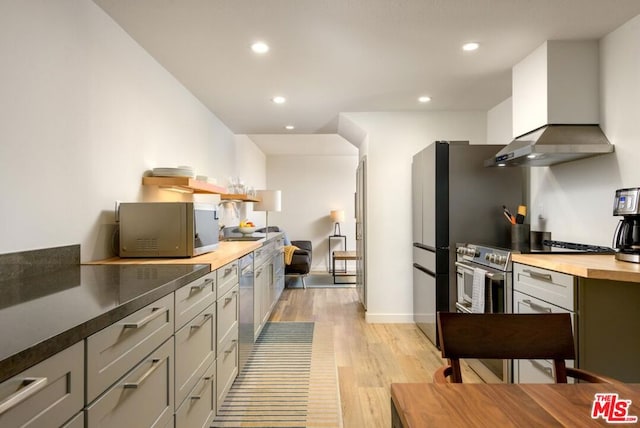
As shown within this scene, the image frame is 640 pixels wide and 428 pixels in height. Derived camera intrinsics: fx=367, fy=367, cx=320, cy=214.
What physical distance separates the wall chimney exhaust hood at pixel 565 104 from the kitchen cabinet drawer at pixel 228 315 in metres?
2.19

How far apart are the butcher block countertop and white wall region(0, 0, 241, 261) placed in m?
2.47

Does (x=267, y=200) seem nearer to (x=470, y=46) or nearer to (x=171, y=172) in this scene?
(x=171, y=172)

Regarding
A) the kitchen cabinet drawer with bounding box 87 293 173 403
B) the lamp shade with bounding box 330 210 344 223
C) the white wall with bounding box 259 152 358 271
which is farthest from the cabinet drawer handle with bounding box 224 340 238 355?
the white wall with bounding box 259 152 358 271

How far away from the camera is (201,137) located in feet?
12.6

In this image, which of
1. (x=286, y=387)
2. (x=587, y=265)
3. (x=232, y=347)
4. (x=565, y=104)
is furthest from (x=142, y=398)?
(x=565, y=104)

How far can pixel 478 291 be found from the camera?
2.61 metres

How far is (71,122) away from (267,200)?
3.56 meters

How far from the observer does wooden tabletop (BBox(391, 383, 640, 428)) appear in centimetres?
69

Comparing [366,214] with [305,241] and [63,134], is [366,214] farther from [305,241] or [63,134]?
[305,241]

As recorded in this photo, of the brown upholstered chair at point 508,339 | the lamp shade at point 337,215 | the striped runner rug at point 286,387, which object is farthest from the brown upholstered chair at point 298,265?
the brown upholstered chair at point 508,339

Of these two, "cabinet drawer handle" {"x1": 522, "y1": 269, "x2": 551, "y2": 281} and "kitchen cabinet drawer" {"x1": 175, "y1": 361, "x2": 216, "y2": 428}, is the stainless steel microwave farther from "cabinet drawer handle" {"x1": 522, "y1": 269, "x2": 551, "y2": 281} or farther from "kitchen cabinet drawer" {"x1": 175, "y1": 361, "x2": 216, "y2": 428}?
"cabinet drawer handle" {"x1": 522, "y1": 269, "x2": 551, "y2": 281}

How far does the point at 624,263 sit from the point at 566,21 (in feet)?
4.90

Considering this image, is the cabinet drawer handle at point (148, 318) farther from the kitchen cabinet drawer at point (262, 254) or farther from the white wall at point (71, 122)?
the kitchen cabinet drawer at point (262, 254)

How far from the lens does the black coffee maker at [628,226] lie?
1.82m
